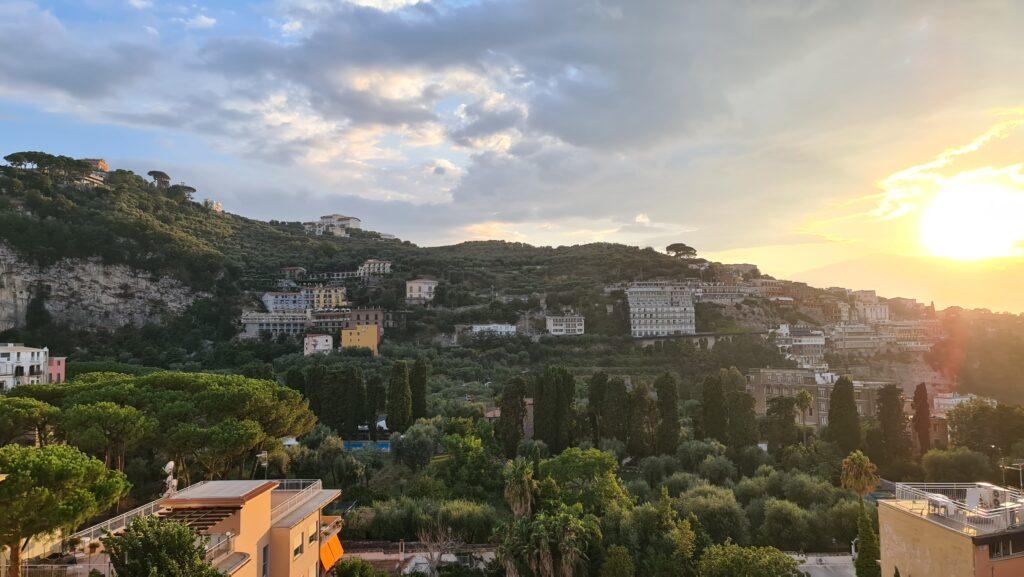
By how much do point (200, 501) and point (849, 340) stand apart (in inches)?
2742

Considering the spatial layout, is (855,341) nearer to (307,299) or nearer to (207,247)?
(307,299)

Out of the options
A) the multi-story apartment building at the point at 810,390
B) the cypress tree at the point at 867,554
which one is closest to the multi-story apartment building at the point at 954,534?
the cypress tree at the point at 867,554

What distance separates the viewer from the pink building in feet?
140

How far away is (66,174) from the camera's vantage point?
2977 inches

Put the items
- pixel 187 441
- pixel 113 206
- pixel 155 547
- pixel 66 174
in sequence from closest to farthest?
pixel 155 547 → pixel 187 441 → pixel 113 206 → pixel 66 174

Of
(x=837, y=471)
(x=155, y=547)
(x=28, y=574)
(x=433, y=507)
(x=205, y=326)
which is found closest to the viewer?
(x=155, y=547)

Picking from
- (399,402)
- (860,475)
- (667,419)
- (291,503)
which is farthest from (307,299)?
(860,475)

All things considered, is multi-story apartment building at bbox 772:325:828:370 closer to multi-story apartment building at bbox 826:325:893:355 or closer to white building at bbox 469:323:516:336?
multi-story apartment building at bbox 826:325:893:355

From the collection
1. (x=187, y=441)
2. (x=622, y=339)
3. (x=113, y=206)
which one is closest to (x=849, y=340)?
(x=622, y=339)

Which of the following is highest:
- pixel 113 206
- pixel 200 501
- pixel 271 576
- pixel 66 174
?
pixel 66 174

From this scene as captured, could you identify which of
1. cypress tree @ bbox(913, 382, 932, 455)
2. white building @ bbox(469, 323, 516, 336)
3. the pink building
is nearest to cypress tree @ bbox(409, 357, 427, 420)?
white building @ bbox(469, 323, 516, 336)

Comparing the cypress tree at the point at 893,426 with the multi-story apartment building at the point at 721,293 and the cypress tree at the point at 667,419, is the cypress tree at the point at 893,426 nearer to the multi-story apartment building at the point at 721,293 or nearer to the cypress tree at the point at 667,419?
the cypress tree at the point at 667,419

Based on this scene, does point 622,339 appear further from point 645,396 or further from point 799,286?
point 799,286

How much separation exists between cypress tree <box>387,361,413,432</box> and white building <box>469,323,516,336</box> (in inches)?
1023
